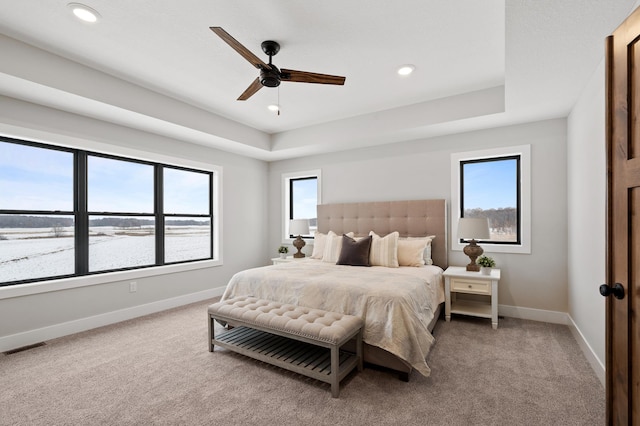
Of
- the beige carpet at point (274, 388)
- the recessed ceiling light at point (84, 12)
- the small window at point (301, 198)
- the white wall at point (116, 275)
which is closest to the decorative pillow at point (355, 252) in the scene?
the beige carpet at point (274, 388)

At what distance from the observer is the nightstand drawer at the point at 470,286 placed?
11.7ft

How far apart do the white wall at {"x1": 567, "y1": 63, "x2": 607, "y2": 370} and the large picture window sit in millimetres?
4936

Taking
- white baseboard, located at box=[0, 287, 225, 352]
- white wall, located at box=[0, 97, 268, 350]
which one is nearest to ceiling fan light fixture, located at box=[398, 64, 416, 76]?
white wall, located at box=[0, 97, 268, 350]

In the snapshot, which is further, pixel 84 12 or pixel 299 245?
pixel 299 245

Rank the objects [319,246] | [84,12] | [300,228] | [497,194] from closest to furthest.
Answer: [84,12], [497,194], [319,246], [300,228]

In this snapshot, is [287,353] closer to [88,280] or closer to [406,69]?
[88,280]

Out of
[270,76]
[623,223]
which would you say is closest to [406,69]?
[270,76]

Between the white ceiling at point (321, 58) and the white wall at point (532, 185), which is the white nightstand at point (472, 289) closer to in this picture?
the white wall at point (532, 185)

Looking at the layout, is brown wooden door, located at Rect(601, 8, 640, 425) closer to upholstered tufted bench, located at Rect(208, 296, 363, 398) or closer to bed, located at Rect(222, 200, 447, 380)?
bed, located at Rect(222, 200, 447, 380)

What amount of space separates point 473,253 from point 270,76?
10.2 feet

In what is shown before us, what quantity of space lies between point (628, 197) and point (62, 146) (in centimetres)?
480

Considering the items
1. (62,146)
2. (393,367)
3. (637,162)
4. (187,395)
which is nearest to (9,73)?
(62,146)

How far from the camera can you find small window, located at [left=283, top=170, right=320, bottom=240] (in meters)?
5.80

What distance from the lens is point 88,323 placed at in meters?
3.58
